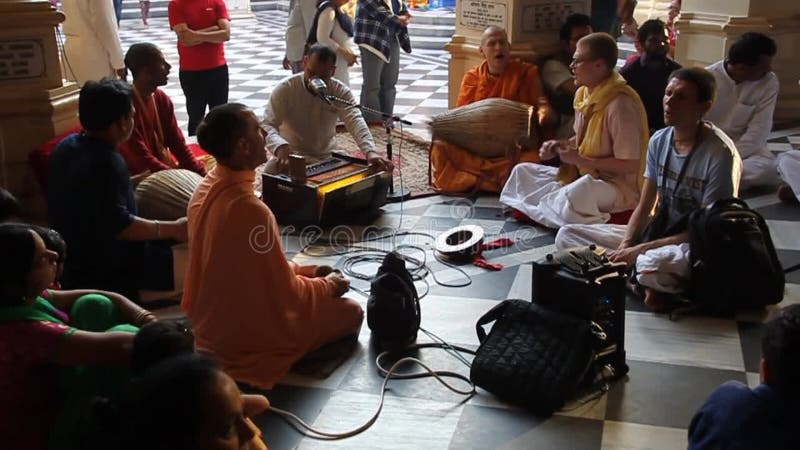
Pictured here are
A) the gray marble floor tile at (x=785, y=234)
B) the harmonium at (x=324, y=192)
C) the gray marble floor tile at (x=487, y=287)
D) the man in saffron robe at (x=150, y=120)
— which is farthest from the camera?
the harmonium at (x=324, y=192)

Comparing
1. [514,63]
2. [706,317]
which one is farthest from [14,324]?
[514,63]

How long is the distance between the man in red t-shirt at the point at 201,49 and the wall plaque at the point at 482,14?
67.7 inches

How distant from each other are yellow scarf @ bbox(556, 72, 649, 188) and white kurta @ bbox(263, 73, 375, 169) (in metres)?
1.15

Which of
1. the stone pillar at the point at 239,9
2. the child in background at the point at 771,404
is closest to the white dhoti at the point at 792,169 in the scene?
the child in background at the point at 771,404

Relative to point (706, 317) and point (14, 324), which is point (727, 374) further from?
point (14, 324)

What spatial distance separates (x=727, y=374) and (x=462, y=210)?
2148mm

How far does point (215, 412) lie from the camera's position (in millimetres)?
1550

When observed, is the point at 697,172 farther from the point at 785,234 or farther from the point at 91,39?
the point at 91,39

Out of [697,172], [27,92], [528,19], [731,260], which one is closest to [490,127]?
[528,19]

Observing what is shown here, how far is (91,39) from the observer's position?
17.9ft

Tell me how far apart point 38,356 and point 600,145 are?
2.94m

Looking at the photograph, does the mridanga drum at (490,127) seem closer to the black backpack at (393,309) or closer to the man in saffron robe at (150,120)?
the man in saffron robe at (150,120)

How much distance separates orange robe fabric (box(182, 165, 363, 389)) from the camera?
2885mm

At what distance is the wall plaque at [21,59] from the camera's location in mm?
4066
